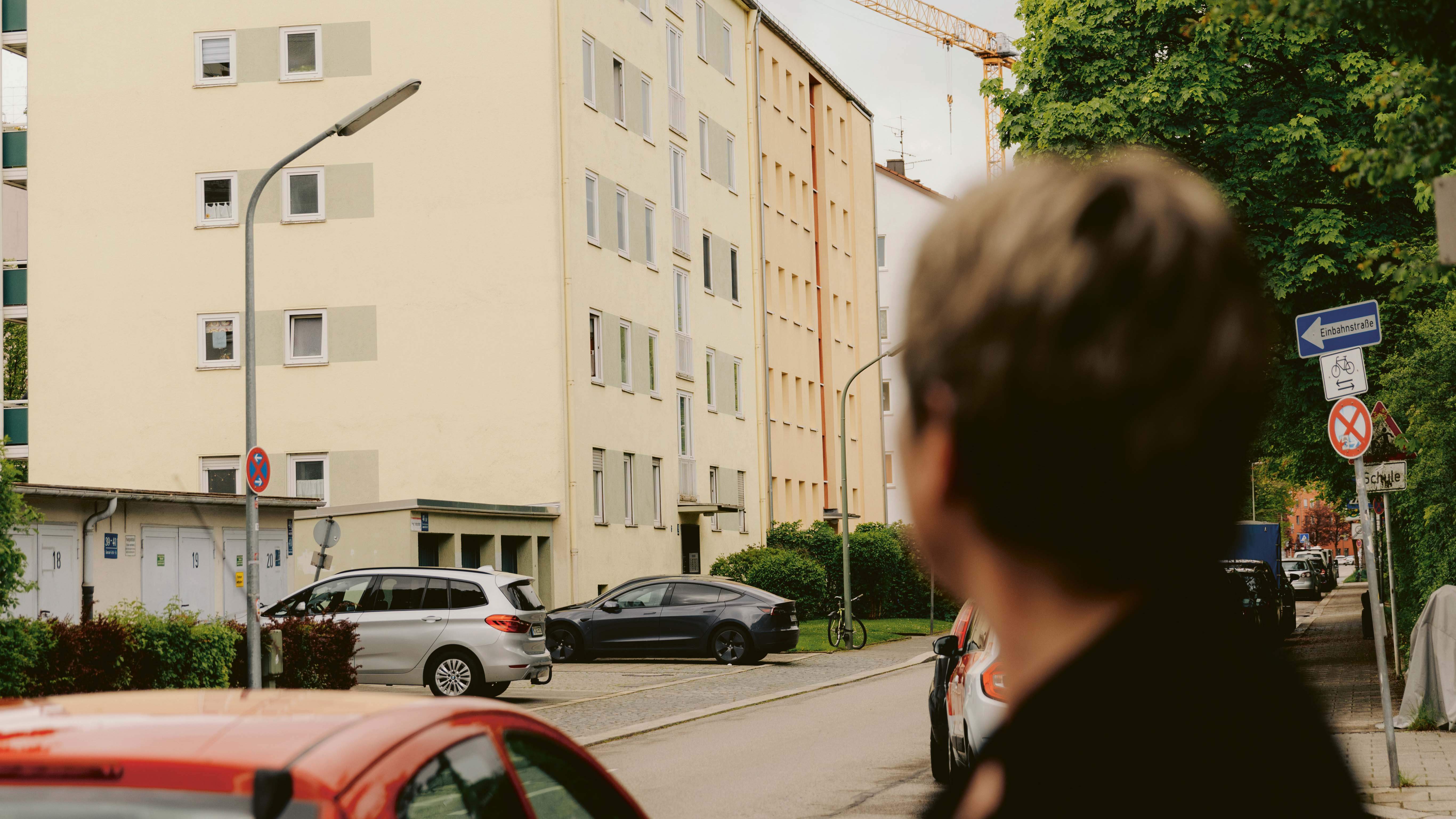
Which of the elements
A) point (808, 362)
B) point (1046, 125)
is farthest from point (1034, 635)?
point (808, 362)

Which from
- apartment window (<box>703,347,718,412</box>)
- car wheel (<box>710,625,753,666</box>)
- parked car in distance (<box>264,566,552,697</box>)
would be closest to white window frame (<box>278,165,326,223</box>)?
apartment window (<box>703,347,718,412</box>)

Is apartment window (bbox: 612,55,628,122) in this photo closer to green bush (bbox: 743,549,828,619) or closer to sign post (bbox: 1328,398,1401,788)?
green bush (bbox: 743,549,828,619)

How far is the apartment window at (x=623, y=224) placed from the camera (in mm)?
40906

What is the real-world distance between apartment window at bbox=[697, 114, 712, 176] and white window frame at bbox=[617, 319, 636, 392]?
8109 mm

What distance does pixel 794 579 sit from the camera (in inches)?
1689

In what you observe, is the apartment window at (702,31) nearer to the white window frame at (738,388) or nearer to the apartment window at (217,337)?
the white window frame at (738,388)

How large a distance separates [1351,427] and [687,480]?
3251cm

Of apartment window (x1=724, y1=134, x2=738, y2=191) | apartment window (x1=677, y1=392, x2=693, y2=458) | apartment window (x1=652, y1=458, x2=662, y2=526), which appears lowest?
apartment window (x1=652, y1=458, x2=662, y2=526)

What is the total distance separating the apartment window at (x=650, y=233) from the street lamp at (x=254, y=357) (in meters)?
19.5

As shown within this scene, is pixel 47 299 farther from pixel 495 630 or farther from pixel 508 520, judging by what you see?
pixel 495 630

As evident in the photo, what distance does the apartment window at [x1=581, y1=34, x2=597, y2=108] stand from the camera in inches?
1537

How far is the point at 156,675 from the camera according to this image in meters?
17.0

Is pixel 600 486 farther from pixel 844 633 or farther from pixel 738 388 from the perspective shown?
pixel 738 388

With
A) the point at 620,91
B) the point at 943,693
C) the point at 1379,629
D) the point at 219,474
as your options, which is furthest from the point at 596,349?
the point at 1379,629
